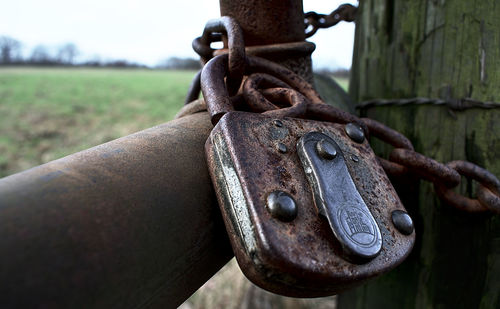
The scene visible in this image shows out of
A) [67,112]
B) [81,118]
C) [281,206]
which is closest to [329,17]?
[281,206]

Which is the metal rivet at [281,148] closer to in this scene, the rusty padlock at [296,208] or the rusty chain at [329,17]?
the rusty padlock at [296,208]

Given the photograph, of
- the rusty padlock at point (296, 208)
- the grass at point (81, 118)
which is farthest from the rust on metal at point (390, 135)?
the grass at point (81, 118)

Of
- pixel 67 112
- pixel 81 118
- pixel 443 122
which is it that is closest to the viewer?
pixel 443 122

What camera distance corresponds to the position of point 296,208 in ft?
1.96

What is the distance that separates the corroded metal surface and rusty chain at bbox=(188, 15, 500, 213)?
0.17 metres

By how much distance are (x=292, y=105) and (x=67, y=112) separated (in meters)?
10.5

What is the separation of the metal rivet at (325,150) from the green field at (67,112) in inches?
296

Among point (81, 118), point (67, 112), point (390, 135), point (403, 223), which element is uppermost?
point (390, 135)

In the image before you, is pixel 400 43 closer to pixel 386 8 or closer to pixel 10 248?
pixel 386 8

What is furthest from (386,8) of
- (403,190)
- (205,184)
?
(205,184)

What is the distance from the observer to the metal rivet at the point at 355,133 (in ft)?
2.61

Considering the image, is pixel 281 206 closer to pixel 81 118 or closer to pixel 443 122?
pixel 443 122

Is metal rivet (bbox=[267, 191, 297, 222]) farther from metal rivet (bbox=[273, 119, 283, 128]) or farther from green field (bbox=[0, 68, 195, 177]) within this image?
green field (bbox=[0, 68, 195, 177])

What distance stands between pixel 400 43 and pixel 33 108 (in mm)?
10882
